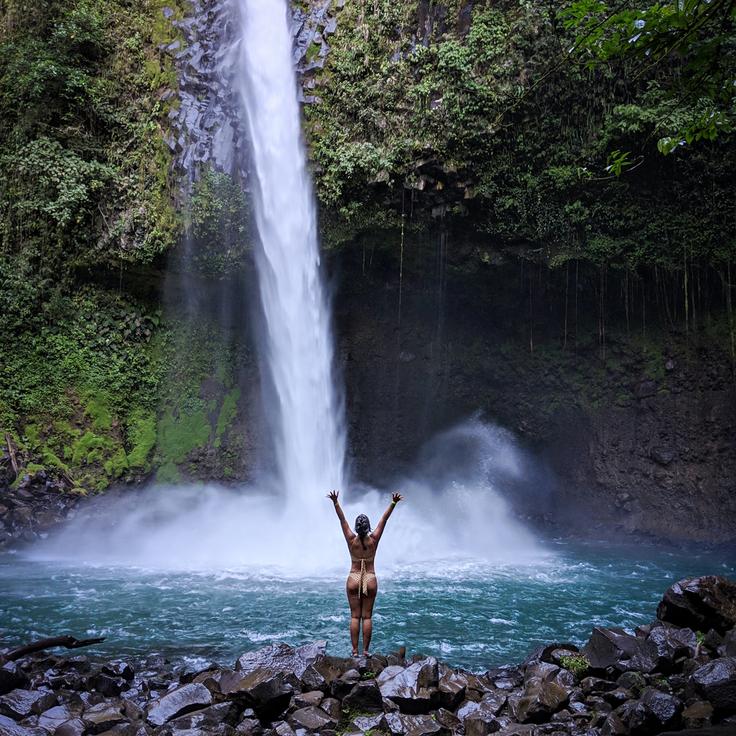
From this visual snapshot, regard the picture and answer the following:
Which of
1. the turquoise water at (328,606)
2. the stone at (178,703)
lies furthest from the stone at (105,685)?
the turquoise water at (328,606)

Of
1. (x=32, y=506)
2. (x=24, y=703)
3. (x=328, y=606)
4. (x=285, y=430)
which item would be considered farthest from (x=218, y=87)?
(x=24, y=703)

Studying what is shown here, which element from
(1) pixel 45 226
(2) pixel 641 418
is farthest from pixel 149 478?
(2) pixel 641 418

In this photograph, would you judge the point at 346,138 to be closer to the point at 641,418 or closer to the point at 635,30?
the point at 641,418

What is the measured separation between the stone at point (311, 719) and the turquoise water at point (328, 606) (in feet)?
6.93

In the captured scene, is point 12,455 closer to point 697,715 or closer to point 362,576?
point 362,576

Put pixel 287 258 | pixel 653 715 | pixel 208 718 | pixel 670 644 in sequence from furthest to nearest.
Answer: pixel 287 258
pixel 670 644
pixel 208 718
pixel 653 715

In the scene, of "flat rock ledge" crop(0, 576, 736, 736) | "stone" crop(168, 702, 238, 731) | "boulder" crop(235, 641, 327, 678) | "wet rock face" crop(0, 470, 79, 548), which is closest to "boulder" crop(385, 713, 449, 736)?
"flat rock ledge" crop(0, 576, 736, 736)

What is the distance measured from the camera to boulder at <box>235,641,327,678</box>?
190 inches

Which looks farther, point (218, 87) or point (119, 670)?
point (218, 87)

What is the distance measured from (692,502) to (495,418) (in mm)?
4920

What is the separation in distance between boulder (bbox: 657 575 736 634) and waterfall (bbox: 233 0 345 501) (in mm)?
9214

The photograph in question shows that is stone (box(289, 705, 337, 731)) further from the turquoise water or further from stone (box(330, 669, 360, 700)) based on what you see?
the turquoise water

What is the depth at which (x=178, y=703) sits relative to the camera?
4.40 meters

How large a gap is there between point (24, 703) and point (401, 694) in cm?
261
